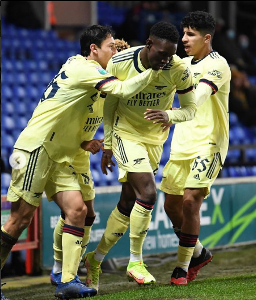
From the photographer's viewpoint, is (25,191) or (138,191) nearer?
(25,191)

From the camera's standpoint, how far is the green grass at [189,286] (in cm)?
531

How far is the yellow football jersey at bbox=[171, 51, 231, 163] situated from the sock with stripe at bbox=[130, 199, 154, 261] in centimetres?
81

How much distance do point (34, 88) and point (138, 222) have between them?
7847 mm

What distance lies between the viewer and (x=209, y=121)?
614cm

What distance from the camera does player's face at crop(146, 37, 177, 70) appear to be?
5.18 meters

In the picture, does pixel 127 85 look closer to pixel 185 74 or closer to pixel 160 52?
pixel 160 52

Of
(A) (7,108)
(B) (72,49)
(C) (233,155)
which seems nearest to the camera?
(A) (7,108)

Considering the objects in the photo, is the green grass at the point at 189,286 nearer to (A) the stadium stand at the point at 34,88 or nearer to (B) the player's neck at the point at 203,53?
(B) the player's neck at the point at 203,53

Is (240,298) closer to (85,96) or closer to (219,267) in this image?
(85,96)

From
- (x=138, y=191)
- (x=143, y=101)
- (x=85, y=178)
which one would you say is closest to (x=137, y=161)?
(x=138, y=191)

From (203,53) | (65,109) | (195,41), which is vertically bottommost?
(65,109)

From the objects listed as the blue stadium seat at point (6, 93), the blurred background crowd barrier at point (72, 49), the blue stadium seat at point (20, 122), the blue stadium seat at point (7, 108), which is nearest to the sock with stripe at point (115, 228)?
the blurred background crowd barrier at point (72, 49)

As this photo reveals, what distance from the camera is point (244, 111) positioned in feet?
47.2

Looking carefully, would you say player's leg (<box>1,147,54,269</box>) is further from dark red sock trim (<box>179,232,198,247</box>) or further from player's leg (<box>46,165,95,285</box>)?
dark red sock trim (<box>179,232,198,247</box>)
